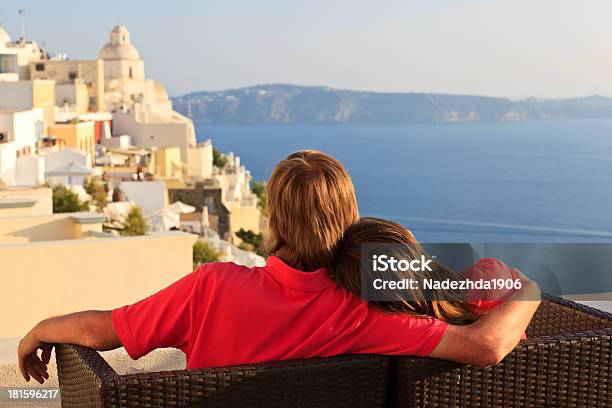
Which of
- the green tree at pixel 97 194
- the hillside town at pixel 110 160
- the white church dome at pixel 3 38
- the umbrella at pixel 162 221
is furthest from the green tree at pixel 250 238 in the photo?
the white church dome at pixel 3 38

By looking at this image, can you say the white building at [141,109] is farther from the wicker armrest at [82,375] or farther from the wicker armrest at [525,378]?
the wicker armrest at [525,378]

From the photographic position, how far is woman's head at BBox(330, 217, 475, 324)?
1426mm

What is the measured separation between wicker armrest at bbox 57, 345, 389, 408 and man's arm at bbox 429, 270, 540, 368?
96 mm

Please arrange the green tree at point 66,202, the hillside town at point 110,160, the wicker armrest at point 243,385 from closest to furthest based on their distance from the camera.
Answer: the wicker armrest at point 243,385, the green tree at point 66,202, the hillside town at point 110,160

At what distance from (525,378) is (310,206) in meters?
0.41

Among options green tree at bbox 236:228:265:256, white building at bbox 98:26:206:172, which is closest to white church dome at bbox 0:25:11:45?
white building at bbox 98:26:206:172

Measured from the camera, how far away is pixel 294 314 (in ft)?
4.81

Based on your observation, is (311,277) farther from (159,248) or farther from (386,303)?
(159,248)

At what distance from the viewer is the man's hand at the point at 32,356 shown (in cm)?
158

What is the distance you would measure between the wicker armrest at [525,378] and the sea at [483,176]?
22.8m

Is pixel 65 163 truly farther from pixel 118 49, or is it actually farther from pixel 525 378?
pixel 118 49

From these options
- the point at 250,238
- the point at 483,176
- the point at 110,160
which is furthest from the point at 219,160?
the point at 483,176

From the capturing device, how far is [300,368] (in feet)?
4.56

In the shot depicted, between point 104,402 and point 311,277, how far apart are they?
35 centimetres
